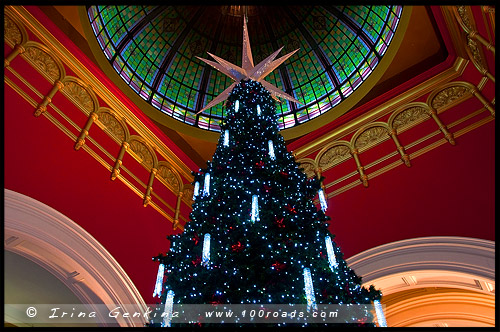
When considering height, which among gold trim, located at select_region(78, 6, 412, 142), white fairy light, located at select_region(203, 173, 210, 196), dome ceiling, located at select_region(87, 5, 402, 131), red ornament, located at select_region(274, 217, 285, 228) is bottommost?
red ornament, located at select_region(274, 217, 285, 228)

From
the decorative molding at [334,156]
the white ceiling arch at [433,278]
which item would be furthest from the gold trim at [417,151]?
the white ceiling arch at [433,278]

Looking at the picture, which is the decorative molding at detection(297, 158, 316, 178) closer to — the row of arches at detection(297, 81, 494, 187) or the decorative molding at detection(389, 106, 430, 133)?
the row of arches at detection(297, 81, 494, 187)

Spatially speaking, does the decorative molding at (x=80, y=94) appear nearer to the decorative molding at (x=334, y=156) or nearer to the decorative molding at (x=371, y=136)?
the decorative molding at (x=334, y=156)

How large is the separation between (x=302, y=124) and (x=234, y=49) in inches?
161

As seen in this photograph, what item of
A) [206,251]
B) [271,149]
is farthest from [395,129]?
[206,251]

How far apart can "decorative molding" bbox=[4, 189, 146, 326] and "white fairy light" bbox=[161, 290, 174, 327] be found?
3.68m

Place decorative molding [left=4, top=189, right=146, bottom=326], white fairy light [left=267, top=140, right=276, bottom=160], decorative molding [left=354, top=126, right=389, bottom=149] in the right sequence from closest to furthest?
white fairy light [left=267, top=140, right=276, bottom=160] → decorative molding [left=4, top=189, right=146, bottom=326] → decorative molding [left=354, top=126, right=389, bottom=149]

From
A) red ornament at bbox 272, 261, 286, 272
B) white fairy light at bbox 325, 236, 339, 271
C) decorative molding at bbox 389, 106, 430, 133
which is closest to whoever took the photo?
red ornament at bbox 272, 261, 286, 272

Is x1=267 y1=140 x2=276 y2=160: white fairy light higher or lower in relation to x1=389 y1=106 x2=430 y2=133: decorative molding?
lower

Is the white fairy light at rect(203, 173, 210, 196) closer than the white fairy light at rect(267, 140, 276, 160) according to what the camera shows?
Yes

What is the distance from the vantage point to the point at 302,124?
1227 centimetres

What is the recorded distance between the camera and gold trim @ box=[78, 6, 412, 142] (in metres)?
10.1

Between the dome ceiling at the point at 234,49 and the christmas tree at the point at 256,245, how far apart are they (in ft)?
21.1

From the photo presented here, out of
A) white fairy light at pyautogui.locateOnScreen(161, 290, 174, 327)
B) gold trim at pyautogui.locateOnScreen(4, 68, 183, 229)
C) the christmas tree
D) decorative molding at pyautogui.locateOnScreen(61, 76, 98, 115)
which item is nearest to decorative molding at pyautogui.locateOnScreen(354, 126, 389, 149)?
the christmas tree
